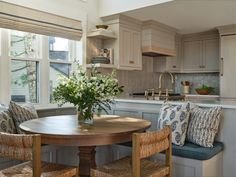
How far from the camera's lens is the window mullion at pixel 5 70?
3.09 meters

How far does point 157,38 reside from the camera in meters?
4.77

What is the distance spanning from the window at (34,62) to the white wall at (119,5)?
69 cm

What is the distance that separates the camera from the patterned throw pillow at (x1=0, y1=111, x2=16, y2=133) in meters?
2.47

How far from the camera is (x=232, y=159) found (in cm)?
267

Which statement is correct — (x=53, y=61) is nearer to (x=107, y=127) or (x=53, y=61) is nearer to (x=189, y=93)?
(x=107, y=127)

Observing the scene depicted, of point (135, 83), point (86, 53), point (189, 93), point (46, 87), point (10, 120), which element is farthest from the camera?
point (189, 93)

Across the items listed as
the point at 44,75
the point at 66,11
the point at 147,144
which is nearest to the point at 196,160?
the point at 147,144

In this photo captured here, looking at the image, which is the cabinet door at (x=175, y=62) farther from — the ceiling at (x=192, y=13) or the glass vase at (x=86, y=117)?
the glass vase at (x=86, y=117)

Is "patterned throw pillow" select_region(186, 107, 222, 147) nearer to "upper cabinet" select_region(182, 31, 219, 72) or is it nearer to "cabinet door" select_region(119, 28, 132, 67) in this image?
"cabinet door" select_region(119, 28, 132, 67)

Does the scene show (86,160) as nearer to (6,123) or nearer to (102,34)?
(6,123)

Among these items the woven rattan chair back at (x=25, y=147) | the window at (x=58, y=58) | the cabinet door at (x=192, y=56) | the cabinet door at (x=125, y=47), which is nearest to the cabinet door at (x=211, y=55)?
the cabinet door at (x=192, y=56)

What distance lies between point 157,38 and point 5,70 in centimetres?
276

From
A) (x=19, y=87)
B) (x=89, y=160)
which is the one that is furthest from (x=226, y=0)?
(x=19, y=87)

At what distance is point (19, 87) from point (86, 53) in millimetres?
1164
